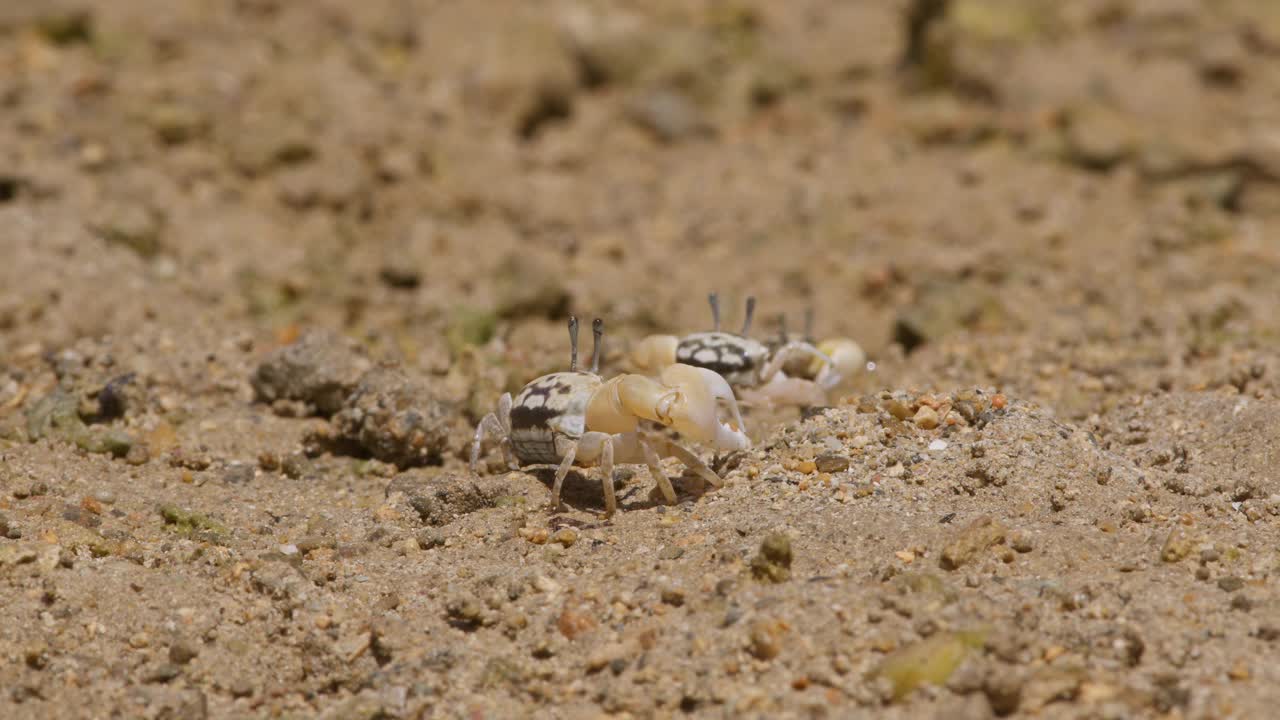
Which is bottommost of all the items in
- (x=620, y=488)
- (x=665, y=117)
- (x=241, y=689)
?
(x=241, y=689)

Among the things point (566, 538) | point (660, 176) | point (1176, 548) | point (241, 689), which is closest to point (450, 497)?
point (566, 538)

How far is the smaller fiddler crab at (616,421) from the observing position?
4.41m

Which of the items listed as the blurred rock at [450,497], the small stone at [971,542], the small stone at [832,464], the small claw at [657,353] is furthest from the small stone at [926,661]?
the small claw at [657,353]

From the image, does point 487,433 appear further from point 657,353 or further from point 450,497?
point 657,353

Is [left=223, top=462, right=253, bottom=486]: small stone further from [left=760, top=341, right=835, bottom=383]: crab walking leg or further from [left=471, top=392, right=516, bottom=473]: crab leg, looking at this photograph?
[left=760, top=341, right=835, bottom=383]: crab walking leg

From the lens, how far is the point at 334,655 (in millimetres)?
3939

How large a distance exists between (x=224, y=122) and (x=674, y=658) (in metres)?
Answer: 5.79

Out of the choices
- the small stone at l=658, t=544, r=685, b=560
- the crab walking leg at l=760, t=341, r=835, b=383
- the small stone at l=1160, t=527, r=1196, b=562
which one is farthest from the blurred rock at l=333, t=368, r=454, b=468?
the small stone at l=1160, t=527, r=1196, b=562

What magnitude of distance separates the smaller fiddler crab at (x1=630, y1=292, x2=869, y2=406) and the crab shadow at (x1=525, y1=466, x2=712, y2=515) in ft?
2.19

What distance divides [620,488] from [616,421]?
1.49 feet

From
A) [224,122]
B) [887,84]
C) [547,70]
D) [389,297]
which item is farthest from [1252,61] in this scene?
[224,122]

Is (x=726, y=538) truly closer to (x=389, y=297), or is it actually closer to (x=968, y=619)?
(x=968, y=619)

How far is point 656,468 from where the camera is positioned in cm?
446

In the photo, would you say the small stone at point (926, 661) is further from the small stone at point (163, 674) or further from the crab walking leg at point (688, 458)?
the small stone at point (163, 674)
